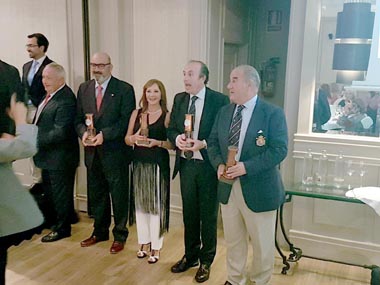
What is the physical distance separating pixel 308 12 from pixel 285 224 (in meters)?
1.70

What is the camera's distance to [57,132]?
3656 millimetres

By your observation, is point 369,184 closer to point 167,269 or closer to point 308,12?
point 308,12

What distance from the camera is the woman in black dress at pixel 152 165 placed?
323cm

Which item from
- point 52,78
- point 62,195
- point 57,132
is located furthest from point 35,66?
point 62,195

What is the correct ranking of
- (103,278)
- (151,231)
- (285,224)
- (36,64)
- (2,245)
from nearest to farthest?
(2,245), (103,278), (151,231), (285,224), (36,64)

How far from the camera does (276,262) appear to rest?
3451 millimetres

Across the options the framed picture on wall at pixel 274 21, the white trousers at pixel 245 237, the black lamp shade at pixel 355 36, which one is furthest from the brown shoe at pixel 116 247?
the framed picture on wall at pixel 274 21

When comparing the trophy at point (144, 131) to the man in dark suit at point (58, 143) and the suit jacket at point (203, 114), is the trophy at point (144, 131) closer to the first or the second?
the suit jacket at point (203, 114)

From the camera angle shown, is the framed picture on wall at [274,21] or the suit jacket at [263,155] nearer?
the suit jacket at [263,155]

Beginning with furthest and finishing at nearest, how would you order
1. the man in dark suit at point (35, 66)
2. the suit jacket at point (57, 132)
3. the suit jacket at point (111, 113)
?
the man in dark suit at point (35, 66) → the suit jacket at point (57, 132) → the suit jacket at point (111, 113)

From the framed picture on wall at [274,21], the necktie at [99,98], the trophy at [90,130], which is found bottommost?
the trophy at [90,130]

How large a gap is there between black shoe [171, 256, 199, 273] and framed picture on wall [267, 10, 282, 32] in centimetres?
283

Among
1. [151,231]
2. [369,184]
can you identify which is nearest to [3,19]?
[151,231]

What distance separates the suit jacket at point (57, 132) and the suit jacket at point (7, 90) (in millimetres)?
1973
